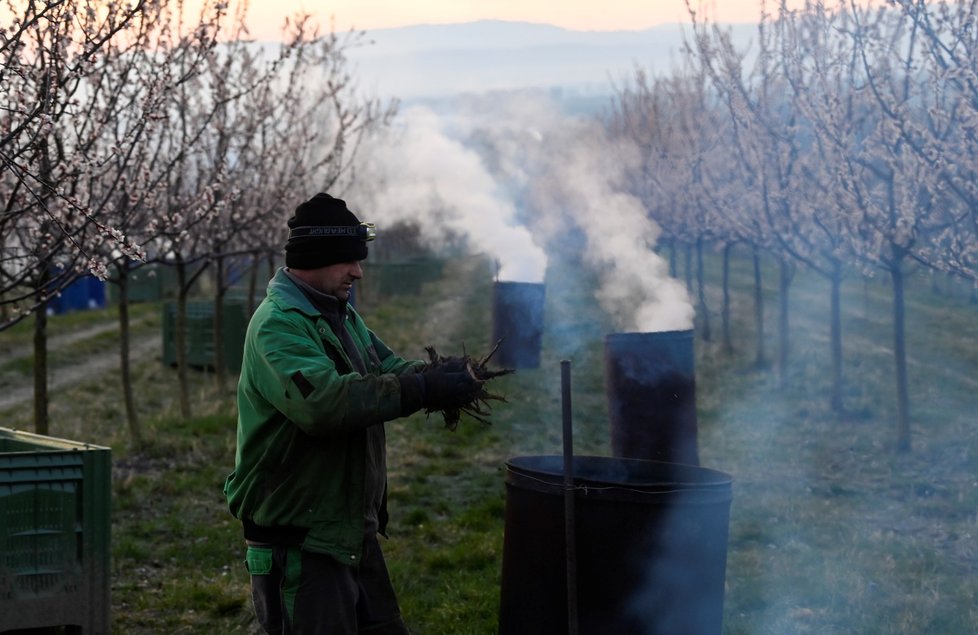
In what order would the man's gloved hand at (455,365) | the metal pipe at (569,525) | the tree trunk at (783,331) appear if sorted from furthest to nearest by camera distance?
the tree trunk at (783,331) < the metal pipe at (569,525) < the man's gloved hand at (455,365)

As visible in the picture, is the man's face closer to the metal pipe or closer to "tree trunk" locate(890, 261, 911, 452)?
the metal pipe

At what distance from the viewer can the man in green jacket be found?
3.65 meters

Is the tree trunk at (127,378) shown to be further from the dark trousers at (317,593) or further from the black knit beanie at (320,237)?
the black knit beanie at (320,237)

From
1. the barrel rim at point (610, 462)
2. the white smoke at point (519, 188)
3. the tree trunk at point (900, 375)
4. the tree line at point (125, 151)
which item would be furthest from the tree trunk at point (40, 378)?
the tree trunk at point (900, 375)

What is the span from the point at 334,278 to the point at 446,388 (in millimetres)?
589

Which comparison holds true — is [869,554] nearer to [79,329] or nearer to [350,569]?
[350,569]

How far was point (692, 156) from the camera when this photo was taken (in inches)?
824

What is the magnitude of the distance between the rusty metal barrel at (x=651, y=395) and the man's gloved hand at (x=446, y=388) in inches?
151

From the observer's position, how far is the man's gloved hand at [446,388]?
12.3 feet

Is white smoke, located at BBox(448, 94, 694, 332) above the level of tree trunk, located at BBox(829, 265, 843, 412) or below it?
above

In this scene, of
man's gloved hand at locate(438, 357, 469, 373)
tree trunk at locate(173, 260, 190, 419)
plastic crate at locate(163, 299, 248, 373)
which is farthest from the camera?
plastic crate at locate(163, 299, 248, 373)

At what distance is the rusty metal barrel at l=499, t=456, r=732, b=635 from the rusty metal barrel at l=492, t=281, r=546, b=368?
40.2ft

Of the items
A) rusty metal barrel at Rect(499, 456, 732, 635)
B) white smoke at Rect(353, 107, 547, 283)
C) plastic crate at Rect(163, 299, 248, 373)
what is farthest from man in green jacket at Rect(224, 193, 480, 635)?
white smoke at Rect(353, 107, 547, 283)

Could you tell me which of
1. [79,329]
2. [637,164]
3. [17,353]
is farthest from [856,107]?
[79,329]
